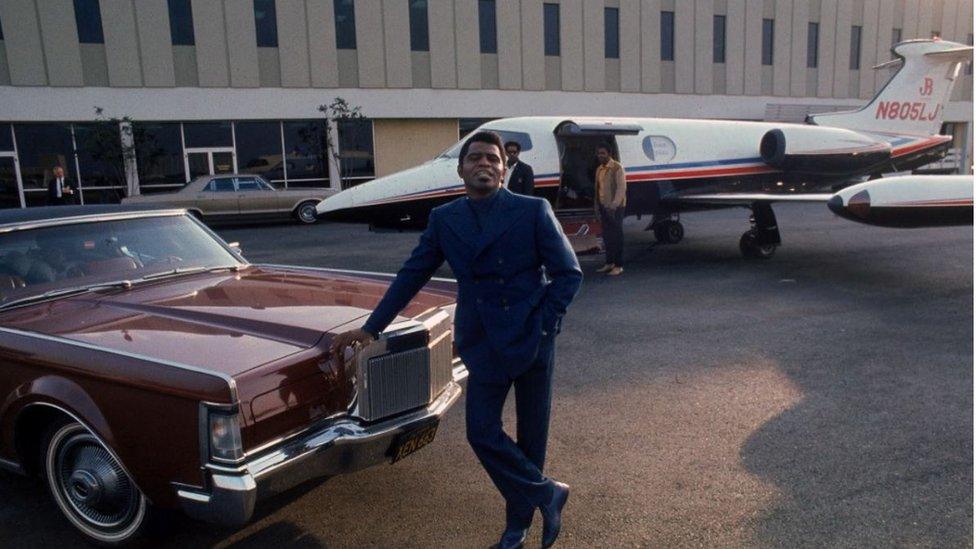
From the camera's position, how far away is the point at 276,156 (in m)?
23.7

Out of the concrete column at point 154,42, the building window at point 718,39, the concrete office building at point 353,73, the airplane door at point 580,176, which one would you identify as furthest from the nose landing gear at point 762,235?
the building window at point 718,39

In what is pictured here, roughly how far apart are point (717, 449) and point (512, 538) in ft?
5.30

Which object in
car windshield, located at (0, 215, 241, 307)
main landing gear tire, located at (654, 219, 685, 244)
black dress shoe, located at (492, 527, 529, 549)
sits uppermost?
car windshield, located at (0, 215, 241, 307)

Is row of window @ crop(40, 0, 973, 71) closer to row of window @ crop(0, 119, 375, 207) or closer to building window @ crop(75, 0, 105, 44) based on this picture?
building window @ crop(75, 0, 105, 44)

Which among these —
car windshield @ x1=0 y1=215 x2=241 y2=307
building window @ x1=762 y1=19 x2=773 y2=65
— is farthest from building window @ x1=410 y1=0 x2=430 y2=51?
car windshield @ x1=0 y1=215 x2=241 y2=307

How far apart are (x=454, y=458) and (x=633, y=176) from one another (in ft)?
27.2

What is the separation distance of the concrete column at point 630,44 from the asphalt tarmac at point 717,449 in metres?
20.5

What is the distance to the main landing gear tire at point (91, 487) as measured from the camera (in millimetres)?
3047

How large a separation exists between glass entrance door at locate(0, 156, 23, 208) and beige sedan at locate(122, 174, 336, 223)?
700cm

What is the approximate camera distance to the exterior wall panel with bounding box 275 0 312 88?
22.7 metres

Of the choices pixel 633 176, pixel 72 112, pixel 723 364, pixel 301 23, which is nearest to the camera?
pixel 723 364

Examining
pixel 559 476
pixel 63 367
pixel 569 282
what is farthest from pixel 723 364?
pixel 63 367

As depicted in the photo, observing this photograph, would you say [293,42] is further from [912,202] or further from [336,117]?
[912,202]

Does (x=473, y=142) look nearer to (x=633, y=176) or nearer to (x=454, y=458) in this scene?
(x=454, y=458)
